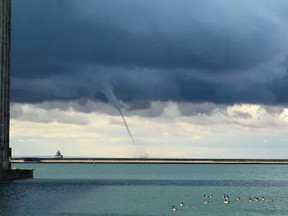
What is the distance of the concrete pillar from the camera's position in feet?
625

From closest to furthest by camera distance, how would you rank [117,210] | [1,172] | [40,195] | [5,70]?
[117,210] < [40,195] < [1,172] < [5,70]

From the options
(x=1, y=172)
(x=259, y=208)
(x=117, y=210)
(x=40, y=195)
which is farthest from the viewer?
(x=1, y=172)

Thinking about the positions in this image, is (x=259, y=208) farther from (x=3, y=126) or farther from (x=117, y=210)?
(x=3, y=126)

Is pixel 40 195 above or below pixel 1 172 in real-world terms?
below

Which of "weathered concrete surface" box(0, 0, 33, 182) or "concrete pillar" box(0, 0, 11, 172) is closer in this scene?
"weathered concrete surface" box(0, 0, 33, 182)

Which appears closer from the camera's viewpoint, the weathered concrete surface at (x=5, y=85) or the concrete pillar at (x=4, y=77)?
the weathered concrete surface at (x=5, y=85)

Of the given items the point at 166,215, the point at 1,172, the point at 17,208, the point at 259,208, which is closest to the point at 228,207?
the point at 259,208

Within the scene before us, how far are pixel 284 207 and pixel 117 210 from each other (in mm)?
32868

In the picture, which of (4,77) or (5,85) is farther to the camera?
(5,85)

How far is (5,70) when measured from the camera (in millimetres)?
194750

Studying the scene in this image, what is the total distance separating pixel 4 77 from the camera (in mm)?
193750

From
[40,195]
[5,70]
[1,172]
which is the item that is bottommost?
[40,195]

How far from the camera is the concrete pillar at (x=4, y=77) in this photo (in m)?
190

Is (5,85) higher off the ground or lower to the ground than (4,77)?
lower
